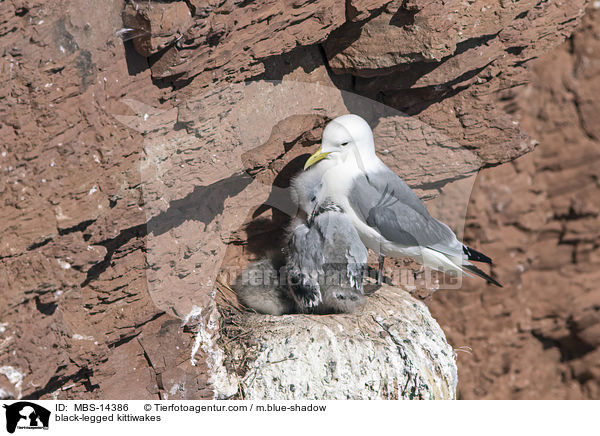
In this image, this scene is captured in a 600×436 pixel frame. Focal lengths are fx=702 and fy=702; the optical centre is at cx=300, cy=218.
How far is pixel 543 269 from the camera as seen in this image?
20.2 feet

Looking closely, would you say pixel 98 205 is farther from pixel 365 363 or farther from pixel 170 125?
pixel 365 363

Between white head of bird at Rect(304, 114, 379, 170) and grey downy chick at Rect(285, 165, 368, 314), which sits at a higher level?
white head of bird at Rect(304, 114, 379, 170)

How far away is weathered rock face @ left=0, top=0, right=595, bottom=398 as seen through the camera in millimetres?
2619

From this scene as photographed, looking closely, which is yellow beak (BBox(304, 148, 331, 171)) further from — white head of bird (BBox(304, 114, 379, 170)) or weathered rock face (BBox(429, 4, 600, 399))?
weathered rock face (BBox(429, 4, 600, 399))

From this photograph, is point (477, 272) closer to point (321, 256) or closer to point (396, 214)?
point (396, 214)

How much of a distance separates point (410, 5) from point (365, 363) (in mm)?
1878

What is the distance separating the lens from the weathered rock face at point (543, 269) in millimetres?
5785

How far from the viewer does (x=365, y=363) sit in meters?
3.50

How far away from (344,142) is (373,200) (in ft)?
1.13

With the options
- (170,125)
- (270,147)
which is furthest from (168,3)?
(270,147)
